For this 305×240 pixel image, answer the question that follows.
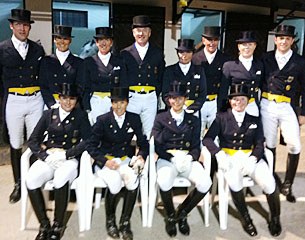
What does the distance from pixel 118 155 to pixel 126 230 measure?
0.54m

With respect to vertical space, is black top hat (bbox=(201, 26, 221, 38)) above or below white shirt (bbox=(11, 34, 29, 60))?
above

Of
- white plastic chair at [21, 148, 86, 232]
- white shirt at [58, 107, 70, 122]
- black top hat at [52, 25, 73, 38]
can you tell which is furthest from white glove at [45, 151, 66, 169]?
black top hat at [52, 25, 73, 38]

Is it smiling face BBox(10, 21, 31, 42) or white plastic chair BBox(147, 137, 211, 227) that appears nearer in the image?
white plastic chair BBox(147, 137, 211, 227)

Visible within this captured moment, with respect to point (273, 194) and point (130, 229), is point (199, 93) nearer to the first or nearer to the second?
point (273, 194)

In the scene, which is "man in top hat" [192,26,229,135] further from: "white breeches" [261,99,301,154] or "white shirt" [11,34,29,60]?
"white shirt" [11,34,29,60]

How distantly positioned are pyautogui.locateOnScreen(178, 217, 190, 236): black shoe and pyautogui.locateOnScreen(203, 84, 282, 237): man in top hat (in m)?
0.39

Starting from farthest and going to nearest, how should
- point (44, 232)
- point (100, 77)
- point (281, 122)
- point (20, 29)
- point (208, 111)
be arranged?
1. point (208, 111)
2. point (281, 122)
3. point (100, 77)
4. point (20, 29)
5. point (44, 232)

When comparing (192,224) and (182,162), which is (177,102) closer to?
(182,162)

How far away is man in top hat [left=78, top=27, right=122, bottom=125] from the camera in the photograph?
292 centimetres

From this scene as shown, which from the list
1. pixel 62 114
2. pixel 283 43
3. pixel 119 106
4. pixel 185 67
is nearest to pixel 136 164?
pixel 119 106

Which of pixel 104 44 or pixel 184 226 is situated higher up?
pixel 104 44

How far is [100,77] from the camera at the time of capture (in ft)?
9.59

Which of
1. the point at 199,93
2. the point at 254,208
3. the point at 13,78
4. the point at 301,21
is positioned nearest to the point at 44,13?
the point at 13,78

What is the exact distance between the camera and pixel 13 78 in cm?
289
